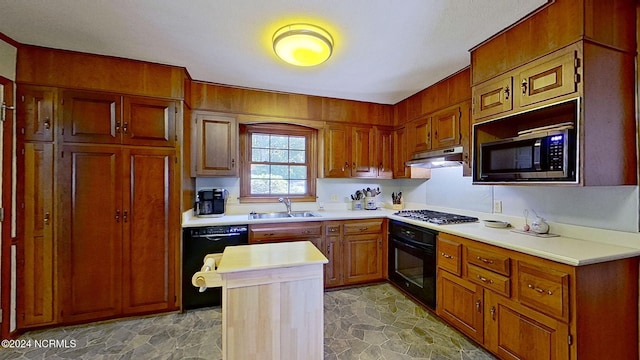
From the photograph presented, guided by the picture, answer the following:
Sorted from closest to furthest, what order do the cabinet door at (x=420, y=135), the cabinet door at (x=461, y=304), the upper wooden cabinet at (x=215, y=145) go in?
1. the cabinet door at (x=461, y=304)
2. the upper wooden cabinet at (x=215, y=145)
3. the cabinet door at (x=420, y=135)

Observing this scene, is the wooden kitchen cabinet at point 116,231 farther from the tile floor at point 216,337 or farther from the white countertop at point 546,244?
the white countertop at point 546,244

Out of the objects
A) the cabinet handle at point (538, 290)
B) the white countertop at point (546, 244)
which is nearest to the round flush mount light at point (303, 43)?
the white countertop at point (546, 244)

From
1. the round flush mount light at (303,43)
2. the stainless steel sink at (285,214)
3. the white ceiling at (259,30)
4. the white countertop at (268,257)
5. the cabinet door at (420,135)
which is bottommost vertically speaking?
the white countertop at (268,257)

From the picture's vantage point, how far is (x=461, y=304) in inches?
87.8

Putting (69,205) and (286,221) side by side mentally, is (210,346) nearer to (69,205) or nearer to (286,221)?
(286,221)

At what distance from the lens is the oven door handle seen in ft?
8.51

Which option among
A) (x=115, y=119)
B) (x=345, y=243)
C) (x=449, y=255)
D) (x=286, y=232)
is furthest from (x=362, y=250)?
(x=115, y=119)

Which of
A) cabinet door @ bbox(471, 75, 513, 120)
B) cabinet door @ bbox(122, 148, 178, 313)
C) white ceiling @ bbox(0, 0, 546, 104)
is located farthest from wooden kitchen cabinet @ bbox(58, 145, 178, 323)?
cabinet door @ bbox(471, 75, 513, 120)

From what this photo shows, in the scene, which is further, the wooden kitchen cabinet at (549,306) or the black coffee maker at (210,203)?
the black coffee maker at (210,203)

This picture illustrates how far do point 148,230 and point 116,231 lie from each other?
260 millimetres

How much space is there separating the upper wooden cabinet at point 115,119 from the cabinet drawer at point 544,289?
319cm

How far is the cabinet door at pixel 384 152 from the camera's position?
3764mm

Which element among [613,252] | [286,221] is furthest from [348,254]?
[613,252]

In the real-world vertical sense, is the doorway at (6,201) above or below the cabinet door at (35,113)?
below
